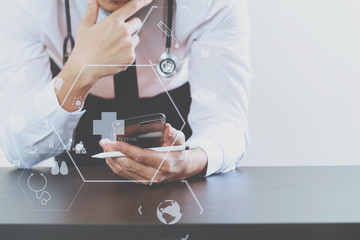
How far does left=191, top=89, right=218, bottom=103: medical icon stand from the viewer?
705 millimetres

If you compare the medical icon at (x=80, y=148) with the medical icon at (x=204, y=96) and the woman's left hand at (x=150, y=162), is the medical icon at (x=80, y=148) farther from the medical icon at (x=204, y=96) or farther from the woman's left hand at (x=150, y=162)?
the medical icon at (x=204, y=96)

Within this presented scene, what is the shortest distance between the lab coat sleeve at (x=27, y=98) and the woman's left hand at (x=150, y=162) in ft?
0.34

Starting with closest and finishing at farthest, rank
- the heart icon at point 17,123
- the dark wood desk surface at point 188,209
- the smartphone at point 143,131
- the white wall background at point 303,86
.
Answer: the dark wood desk surface at point 188,209 < the smartphone at point 143,131 < the heart icon at point 17,123 < the white wall background at point 303,86

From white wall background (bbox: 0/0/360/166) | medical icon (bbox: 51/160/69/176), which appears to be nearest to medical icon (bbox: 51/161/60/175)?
medical icon (bbox: 51/160/69/176)

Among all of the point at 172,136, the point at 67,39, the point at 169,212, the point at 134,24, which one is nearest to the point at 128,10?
the point at 134,24

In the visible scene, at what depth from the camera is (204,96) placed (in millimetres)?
754

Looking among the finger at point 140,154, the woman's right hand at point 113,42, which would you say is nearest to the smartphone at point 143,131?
the finger at point 140,154

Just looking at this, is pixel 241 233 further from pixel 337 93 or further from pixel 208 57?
pixel 337 93

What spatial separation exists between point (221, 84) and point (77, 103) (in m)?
0.30

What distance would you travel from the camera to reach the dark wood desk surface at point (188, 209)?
43 centimetres

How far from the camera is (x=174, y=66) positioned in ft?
2.12

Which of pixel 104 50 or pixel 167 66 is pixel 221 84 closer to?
pixel 167 66

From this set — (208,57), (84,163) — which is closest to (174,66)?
(208,57)

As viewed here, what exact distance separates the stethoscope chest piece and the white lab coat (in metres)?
0.01
